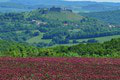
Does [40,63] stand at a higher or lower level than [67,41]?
higher

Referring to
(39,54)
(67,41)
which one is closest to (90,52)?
(39,54)

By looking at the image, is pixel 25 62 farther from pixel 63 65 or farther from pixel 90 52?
pixel 90 52

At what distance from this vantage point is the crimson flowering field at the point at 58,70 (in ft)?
57.6

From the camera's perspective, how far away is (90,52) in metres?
37.6

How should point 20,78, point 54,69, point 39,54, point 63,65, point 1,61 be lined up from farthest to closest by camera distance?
point 39,54 → point 1,61 → point 63,65 → point 54,69 → point 20,78

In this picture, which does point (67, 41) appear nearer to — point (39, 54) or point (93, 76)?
point (39, 54)

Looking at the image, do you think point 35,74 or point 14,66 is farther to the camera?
point 14,66

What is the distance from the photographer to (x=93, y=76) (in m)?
17.9

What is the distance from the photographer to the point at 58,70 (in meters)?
20.3

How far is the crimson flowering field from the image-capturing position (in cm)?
1755

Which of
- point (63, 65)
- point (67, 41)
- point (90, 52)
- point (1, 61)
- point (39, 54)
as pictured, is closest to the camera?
point (63, 65)

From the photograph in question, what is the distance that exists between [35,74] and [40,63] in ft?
16.0

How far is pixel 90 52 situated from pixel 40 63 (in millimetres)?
14980

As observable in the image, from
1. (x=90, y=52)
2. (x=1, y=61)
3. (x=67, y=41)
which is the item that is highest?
(x=1, y=61)
